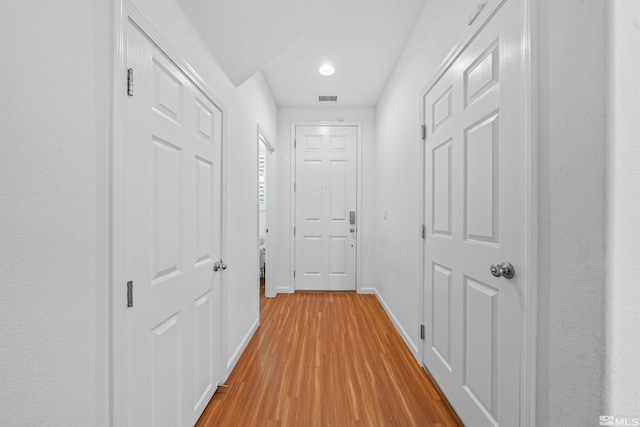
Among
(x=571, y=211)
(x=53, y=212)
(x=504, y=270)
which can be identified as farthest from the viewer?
(x=504, y=270)

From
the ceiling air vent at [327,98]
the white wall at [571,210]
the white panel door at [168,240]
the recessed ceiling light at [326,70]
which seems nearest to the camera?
the white wall at [571,210]

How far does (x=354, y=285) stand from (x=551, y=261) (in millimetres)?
3085

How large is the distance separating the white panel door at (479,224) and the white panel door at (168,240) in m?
1.39

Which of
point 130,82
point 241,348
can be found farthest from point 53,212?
point 241,348

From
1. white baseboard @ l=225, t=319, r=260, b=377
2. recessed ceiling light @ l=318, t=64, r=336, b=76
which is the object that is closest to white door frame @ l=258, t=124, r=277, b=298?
white baseboard @ l=225, t=319, r=260, b=377

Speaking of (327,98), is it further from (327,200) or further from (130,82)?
(130,82)

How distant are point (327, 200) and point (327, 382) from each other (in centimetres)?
239

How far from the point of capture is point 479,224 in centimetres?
131

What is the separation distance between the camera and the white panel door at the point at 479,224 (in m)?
1.08

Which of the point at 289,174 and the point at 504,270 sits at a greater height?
the point at 289,174

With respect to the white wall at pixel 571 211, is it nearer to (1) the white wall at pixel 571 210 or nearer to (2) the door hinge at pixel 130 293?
(1) the white wall at pixel 571 210

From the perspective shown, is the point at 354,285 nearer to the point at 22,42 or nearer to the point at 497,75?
the point at 497,75

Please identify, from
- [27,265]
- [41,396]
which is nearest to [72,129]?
[27,265]

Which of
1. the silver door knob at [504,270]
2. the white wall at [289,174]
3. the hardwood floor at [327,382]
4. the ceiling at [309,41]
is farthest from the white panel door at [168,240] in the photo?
the white wall at [289,174]
